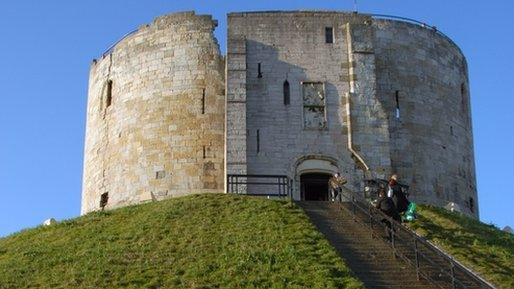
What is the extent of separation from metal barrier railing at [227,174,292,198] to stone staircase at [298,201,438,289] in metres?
3.58

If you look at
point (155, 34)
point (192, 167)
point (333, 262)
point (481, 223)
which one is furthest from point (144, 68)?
point (333, 262)

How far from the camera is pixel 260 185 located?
28.4 m

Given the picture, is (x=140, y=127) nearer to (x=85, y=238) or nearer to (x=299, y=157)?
(x=299, y=157)

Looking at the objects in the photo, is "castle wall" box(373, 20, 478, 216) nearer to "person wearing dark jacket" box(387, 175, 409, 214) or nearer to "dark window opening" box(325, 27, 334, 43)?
"dark window opening" box(325, 27, 334, 43)

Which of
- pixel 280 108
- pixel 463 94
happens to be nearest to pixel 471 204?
pixel 463 94

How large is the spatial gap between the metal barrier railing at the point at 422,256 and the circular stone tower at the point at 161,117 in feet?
24.3

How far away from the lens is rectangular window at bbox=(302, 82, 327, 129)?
96.8 feet

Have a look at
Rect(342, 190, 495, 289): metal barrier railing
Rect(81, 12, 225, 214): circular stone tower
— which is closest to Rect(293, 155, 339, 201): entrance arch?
Rect(81, 12, 225, 214): circular stone tower

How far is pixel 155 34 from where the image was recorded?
1235 inches

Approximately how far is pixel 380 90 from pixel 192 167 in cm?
680

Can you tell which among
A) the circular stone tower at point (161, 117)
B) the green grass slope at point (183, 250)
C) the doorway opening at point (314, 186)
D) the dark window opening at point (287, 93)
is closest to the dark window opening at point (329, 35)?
the dark window opening at point (287, 93)

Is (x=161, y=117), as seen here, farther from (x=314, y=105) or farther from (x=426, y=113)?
(x=426, y=113)

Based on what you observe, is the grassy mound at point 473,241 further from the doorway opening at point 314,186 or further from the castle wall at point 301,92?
A: the doorway opening at point 314,186

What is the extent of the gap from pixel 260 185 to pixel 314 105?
10.9ft
